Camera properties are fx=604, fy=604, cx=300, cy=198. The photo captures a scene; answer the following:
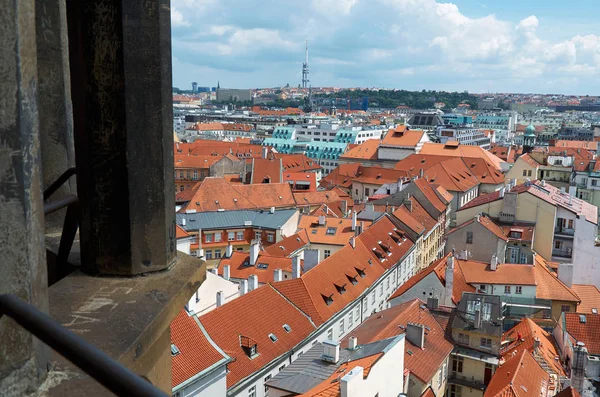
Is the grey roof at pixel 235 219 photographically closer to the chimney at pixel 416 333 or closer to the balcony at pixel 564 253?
the balcony at pixel 564 253

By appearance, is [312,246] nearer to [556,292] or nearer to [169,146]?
[556,292]

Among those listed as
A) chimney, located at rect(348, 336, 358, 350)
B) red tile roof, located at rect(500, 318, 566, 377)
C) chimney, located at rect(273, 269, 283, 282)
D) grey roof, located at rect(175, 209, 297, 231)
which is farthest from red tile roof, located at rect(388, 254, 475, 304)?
grey roof, located at rect(175, 209, 297, 231)

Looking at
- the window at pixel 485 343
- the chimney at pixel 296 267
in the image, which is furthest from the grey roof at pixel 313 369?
the chimney at pixel 296 267

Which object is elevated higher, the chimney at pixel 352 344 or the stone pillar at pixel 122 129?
the stone pillar at pixel 122 129

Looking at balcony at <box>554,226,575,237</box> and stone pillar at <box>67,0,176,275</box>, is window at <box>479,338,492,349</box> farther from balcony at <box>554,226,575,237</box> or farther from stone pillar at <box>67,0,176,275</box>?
stone pillar at <box>67,0,176,275</box>

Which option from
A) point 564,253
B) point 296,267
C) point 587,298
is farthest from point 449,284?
point 564,253
